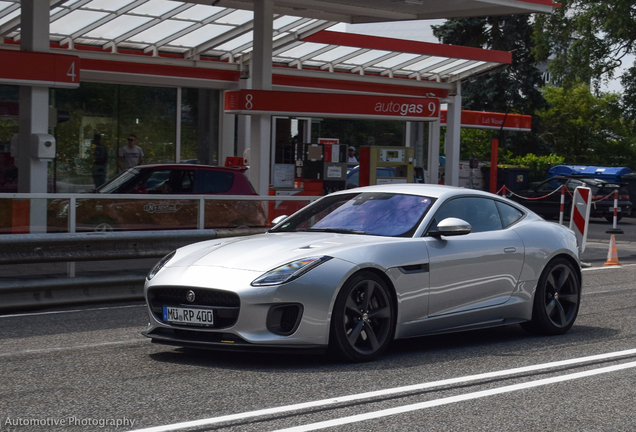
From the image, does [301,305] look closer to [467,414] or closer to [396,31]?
[467,414]

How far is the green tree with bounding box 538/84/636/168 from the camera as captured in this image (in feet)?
190

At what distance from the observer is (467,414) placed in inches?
207

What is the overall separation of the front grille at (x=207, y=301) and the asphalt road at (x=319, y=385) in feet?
1.18

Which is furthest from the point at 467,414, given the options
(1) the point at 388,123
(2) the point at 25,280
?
(1) the point at 388,123

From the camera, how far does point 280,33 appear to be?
73.8 feet

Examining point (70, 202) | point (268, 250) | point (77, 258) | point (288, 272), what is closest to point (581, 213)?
point (70, 202)

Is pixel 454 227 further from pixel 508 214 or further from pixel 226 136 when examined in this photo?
pixel 226 136

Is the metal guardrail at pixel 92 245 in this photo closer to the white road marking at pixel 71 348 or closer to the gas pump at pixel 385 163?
the white road marking at pixel 71 348

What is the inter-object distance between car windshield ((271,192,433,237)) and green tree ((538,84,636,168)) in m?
50.9

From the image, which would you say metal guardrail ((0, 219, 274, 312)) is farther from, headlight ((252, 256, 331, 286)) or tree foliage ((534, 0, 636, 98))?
tree foliage ((534, 0, 636, 98))

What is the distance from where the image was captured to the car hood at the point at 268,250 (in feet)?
21.6

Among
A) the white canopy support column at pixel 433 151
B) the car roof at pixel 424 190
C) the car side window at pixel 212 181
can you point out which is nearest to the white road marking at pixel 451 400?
the car roof at pixel 424 190

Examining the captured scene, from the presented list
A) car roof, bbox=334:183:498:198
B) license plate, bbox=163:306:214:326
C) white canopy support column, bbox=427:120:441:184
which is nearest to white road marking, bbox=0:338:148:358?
license plate, bbox=163:306:214:326

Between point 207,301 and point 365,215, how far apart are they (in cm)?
177
